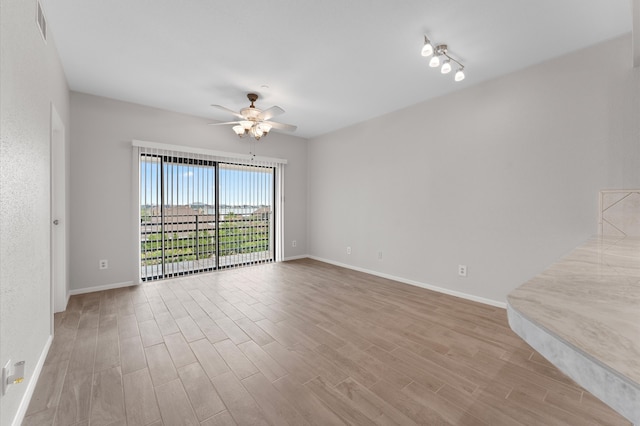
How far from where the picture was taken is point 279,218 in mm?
5539

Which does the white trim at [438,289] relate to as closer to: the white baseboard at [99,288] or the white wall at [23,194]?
the white baseboard at [99,288]

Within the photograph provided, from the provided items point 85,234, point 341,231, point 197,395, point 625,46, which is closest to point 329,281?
point 341,231

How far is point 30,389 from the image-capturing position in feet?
5.43

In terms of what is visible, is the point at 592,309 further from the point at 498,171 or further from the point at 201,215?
the point at 201,215

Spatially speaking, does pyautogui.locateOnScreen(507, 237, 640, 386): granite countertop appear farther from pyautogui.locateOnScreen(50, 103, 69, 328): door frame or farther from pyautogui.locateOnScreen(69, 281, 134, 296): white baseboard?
pyautogui.locateOnScreen(69, 281, 134, 296): white baseboard

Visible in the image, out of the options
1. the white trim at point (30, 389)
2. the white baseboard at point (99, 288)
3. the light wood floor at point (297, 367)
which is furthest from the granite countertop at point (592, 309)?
the white baseboard at point (99, 288)

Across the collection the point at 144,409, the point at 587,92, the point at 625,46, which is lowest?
the point at 144,409

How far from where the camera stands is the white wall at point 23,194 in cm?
131

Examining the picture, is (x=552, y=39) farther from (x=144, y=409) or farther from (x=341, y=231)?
(x=144, y=409)

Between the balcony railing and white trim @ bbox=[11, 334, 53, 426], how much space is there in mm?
2033

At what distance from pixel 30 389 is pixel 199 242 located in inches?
115

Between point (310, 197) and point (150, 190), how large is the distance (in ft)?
9.77

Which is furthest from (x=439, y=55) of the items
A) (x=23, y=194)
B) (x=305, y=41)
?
(x=23, y=194)

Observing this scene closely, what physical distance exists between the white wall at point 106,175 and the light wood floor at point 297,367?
1.94 feet
